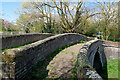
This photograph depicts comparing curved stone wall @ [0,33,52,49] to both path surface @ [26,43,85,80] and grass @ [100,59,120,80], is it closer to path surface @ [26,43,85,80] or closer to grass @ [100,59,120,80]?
path surface @ [26,43,85,80]

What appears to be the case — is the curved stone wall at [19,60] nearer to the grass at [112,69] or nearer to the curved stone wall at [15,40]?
the curved stone wall at [15,40]

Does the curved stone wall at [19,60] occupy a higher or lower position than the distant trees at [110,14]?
lower

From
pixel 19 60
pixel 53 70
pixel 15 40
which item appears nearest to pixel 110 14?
pixel 15 40

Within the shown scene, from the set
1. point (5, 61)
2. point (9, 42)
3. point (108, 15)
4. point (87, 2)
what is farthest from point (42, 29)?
point (5, 61)

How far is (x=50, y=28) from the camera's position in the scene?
74.9 ft

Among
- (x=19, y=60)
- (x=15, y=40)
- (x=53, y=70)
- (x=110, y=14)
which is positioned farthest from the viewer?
(x=110, y=14)

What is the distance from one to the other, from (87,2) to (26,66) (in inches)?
710

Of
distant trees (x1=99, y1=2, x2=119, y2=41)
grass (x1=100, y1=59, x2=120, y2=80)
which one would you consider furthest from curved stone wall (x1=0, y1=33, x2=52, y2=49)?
distant trees (x1=99, y1=2, x2=119, y2=41)

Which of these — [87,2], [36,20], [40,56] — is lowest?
[40,56]

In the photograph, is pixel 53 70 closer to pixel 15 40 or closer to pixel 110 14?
pixel 15 40

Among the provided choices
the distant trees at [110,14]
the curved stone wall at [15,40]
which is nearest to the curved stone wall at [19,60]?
the curved stone wall at [15,40]

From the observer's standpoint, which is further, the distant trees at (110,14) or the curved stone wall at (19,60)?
the distant trees at (110,14)

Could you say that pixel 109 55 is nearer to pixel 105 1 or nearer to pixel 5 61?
pixel 105 1

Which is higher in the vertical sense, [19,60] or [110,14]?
[110,14]
